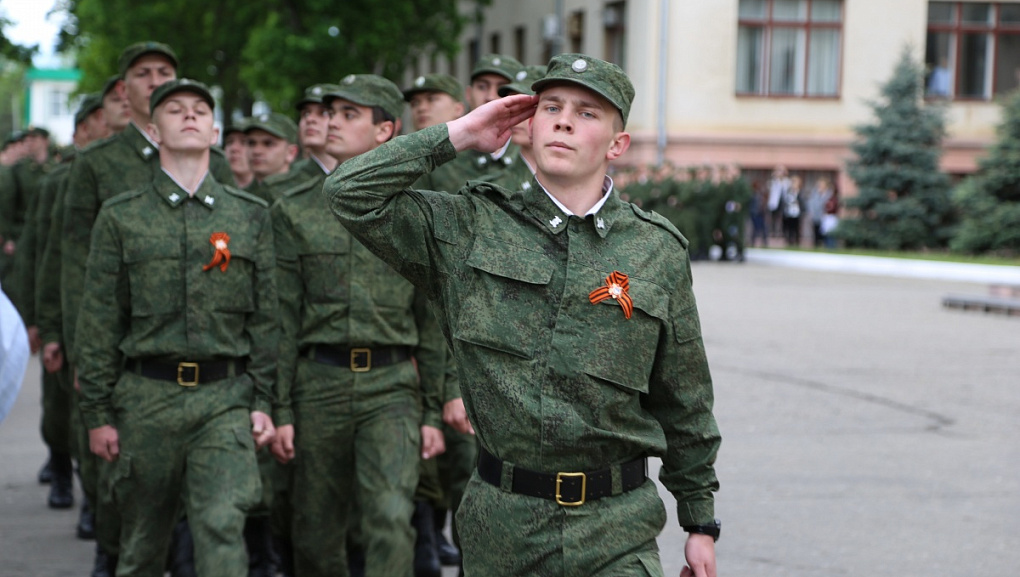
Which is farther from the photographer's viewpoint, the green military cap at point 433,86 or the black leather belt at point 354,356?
the green military cap at point 433,86

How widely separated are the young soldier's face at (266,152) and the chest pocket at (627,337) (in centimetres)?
542

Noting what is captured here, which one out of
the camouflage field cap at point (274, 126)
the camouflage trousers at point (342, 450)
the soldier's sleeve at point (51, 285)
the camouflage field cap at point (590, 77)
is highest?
the camouflage field cap at point (274, 126)

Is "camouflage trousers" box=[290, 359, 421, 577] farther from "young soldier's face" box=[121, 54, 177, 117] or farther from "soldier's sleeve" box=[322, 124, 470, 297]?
"soldier's sleeve" box=[322, 124, 470, 297]

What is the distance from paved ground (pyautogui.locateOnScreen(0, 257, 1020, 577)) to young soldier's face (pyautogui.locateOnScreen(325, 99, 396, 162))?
2363mm

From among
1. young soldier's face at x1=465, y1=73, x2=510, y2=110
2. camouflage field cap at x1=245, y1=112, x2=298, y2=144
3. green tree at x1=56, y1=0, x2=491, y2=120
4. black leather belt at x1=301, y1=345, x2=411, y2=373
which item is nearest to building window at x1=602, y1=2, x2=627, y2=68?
green tree at x1=56, y1=0, x2=491, y2=120

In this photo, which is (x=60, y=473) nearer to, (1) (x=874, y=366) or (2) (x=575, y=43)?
(1) (x=874, y=366)

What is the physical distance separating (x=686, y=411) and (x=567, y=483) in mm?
384

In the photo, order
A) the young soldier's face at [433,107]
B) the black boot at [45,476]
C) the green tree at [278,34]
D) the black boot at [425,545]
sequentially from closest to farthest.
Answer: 1. the black boot at [425,545]
2. the young soldier's face at [433,107]
3. the black boot at [45,476]
4. the green tree at [278,34]

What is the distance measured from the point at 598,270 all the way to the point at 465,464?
324 centimetres

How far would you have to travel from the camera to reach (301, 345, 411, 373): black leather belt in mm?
6094

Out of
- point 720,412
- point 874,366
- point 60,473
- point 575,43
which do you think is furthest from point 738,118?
A: point 60,473

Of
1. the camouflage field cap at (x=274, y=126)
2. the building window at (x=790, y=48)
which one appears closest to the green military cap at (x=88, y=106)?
the camouflage field cap at (x=274, y=126)

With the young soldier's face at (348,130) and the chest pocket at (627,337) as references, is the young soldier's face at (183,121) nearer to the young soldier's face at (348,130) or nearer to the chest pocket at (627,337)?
the young soldier's face at (348,130)

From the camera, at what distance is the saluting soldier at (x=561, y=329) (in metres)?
3.85
